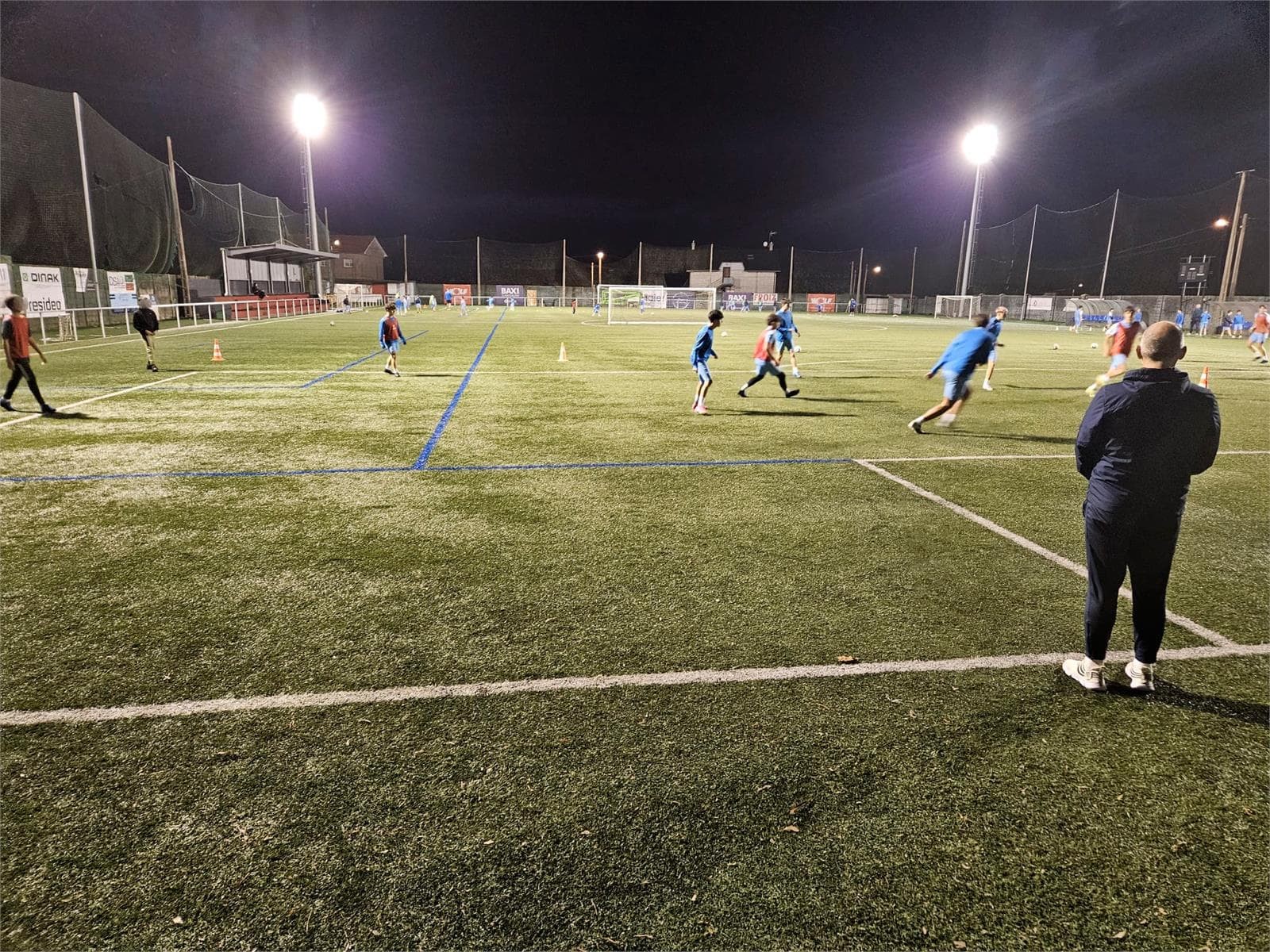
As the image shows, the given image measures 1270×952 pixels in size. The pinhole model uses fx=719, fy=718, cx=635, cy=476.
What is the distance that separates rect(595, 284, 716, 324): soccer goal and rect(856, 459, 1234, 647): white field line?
43.8 m

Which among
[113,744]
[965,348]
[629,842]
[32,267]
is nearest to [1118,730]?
[629,842]

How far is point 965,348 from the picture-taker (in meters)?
10.2

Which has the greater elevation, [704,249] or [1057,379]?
[704,249]

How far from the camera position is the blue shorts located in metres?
10.4

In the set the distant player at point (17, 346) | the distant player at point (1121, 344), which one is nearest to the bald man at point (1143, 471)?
the distant player at point (1121, 344)

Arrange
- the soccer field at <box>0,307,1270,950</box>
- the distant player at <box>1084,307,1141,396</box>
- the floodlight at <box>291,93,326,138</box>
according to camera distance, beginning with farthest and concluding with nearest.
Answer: the floodlight at <box>291,93,326,138</box>
the distant player at <box>1084,307,1141,396</box>
the soccer field at <box>0,307,1270,950</box>

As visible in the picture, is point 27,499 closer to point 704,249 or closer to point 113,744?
point 113,744

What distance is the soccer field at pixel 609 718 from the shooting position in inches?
95.7

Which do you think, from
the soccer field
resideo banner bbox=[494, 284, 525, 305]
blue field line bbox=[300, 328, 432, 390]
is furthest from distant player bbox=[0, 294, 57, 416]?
resideo banner bbox=[494, 284, 525, 305]

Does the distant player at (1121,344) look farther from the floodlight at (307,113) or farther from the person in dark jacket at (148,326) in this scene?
the floodlight at (307,113)

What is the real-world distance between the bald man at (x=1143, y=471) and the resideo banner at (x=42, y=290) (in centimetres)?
3081

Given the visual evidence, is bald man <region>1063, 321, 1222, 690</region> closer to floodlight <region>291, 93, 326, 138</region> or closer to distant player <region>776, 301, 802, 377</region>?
distant player <region>776, 301, 802, 377</region>

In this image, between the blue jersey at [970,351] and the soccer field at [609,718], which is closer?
the soccer field at [609,718]

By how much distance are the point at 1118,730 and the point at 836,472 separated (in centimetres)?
508
